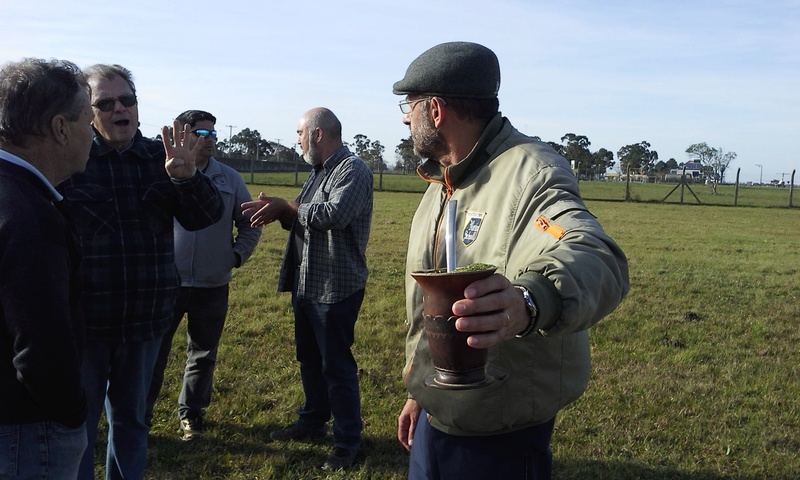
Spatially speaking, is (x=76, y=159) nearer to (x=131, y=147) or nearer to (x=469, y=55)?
(x=131, y=147)

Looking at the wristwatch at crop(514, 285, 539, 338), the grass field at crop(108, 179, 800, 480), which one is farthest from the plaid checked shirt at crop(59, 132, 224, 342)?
the wristwatch at crop(514, 285, 539, 338)

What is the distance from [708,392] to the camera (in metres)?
5.79

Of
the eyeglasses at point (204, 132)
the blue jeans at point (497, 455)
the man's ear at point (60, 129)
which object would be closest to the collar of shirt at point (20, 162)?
the man's ear at point (60, 129)

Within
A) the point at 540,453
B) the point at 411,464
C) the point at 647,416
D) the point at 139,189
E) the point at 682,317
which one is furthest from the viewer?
the point at 682,317

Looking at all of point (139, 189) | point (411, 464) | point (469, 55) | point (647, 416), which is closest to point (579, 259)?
point (469, 55)

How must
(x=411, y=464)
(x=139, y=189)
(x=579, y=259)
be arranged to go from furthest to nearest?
(x=139, y=189), (x=411, y=464), (x=579, y=259)

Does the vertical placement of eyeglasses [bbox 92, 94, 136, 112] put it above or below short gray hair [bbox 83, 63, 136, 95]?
below

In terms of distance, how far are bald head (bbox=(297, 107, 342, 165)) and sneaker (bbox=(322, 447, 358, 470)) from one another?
6.44 ft

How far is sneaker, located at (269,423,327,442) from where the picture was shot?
4.83m

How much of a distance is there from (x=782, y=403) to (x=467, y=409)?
4486 mm

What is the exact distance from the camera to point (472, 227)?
230cm

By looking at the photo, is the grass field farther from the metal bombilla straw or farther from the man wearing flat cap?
the metal bombilla straw

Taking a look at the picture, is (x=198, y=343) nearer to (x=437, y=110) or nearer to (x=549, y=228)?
(x=437, y=110)

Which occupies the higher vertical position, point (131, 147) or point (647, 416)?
point (131, 147)
